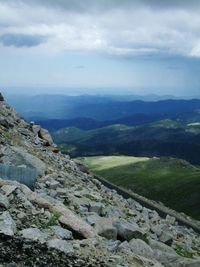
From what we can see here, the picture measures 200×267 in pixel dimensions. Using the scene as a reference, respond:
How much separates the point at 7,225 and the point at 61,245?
1906mm

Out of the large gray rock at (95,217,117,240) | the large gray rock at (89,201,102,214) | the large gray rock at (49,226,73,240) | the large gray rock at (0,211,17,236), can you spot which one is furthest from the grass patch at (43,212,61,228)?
the large gray rock at (89,201,102,214)

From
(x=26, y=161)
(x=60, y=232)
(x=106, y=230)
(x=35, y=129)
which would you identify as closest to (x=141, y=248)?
(x=106, y=230)

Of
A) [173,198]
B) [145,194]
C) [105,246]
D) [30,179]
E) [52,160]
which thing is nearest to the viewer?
[105,246]

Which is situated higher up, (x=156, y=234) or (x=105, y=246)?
(x=105, y=246)

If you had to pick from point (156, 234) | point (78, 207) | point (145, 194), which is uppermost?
point (78, 207)

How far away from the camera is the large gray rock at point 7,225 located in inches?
622

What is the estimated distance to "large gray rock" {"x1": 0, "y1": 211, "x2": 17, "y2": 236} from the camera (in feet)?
51.8

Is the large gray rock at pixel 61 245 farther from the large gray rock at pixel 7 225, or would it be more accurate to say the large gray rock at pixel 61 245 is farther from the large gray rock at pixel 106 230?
the large gray rock at pixel 106 230

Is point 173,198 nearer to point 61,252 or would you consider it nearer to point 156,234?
point 156,234

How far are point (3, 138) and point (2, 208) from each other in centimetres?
2094

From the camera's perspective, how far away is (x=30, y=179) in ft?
86.3

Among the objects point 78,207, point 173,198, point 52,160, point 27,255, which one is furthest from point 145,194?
point 27,255

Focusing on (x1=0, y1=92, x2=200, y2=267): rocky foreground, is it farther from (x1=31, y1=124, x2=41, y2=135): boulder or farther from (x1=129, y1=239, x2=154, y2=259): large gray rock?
(x1=31, y1=124, x2=41, y2=135): boulder

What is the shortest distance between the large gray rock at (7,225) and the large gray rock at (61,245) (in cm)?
124
